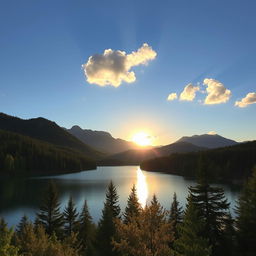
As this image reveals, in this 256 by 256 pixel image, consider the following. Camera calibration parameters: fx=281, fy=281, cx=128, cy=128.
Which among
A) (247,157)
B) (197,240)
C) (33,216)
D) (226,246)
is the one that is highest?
(247,157)

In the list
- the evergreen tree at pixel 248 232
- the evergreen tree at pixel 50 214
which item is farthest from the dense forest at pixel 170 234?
the evergreen tree at pixel 50 214

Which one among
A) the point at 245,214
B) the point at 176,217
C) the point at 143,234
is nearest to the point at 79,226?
the point at 176,217

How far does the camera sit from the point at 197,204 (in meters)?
29.0

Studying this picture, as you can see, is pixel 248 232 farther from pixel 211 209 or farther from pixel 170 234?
pixel 170 234

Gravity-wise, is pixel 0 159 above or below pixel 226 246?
above

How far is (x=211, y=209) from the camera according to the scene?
28.7 metres

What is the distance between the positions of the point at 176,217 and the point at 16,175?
161162mm

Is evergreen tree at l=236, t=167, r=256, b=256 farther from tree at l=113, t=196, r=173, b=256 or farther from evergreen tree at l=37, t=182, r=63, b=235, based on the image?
evergreen tree at l=37, t=182, r=63, b=235

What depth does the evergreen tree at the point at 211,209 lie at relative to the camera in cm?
2811

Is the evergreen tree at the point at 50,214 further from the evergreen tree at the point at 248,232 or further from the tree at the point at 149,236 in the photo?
the tree at the point at 149,236

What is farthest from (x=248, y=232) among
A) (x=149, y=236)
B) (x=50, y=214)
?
(x=50, y=214)

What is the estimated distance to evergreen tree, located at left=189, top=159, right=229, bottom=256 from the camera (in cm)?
2811

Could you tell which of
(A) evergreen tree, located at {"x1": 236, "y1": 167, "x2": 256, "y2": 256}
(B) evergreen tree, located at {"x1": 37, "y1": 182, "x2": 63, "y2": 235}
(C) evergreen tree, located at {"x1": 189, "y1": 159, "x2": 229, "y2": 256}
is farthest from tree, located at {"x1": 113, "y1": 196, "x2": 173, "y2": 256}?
(B) evergreen tree, located at {"x1": 37, "y1": 182, "x2": 63, "y2": 235}

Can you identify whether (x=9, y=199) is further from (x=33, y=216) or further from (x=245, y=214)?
(x=245, y=214)
